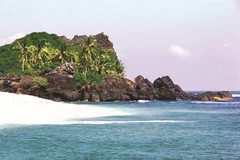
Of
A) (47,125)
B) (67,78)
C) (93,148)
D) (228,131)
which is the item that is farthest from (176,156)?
(67,78)

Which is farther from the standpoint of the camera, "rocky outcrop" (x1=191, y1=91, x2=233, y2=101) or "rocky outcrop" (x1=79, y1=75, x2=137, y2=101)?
"rocky outcrop" (x1=191, y1=91, x2=233, y2=101)

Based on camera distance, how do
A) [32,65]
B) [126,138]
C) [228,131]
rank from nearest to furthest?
[126,138] → [228,131] → [32,65]

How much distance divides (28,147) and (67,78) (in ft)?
237

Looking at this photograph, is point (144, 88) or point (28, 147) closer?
point (28, 147)

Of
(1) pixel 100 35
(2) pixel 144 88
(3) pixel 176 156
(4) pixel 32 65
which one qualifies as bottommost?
(3) pixel 176 156

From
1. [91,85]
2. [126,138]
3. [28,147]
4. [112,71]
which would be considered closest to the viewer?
[28,147]

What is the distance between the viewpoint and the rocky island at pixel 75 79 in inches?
3711

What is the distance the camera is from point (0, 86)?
92.4m

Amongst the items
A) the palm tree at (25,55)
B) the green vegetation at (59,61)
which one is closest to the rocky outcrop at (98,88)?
the green vegetation at (59,61)

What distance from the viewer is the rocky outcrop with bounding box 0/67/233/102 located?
93875mm

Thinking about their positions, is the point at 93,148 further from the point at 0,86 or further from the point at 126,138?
the point at 0,86

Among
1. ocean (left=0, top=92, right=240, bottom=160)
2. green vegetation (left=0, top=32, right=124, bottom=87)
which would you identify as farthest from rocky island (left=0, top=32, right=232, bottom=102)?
ocean (left=0, top=92, right=240, bottom=160)

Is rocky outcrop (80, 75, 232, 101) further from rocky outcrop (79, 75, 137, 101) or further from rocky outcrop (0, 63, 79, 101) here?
rocky outcrop (0, 63, 79, 101)

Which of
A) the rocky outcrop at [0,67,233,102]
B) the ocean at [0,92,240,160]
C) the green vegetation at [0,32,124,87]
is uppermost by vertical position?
the green vegetation at [0,32,124,87]
